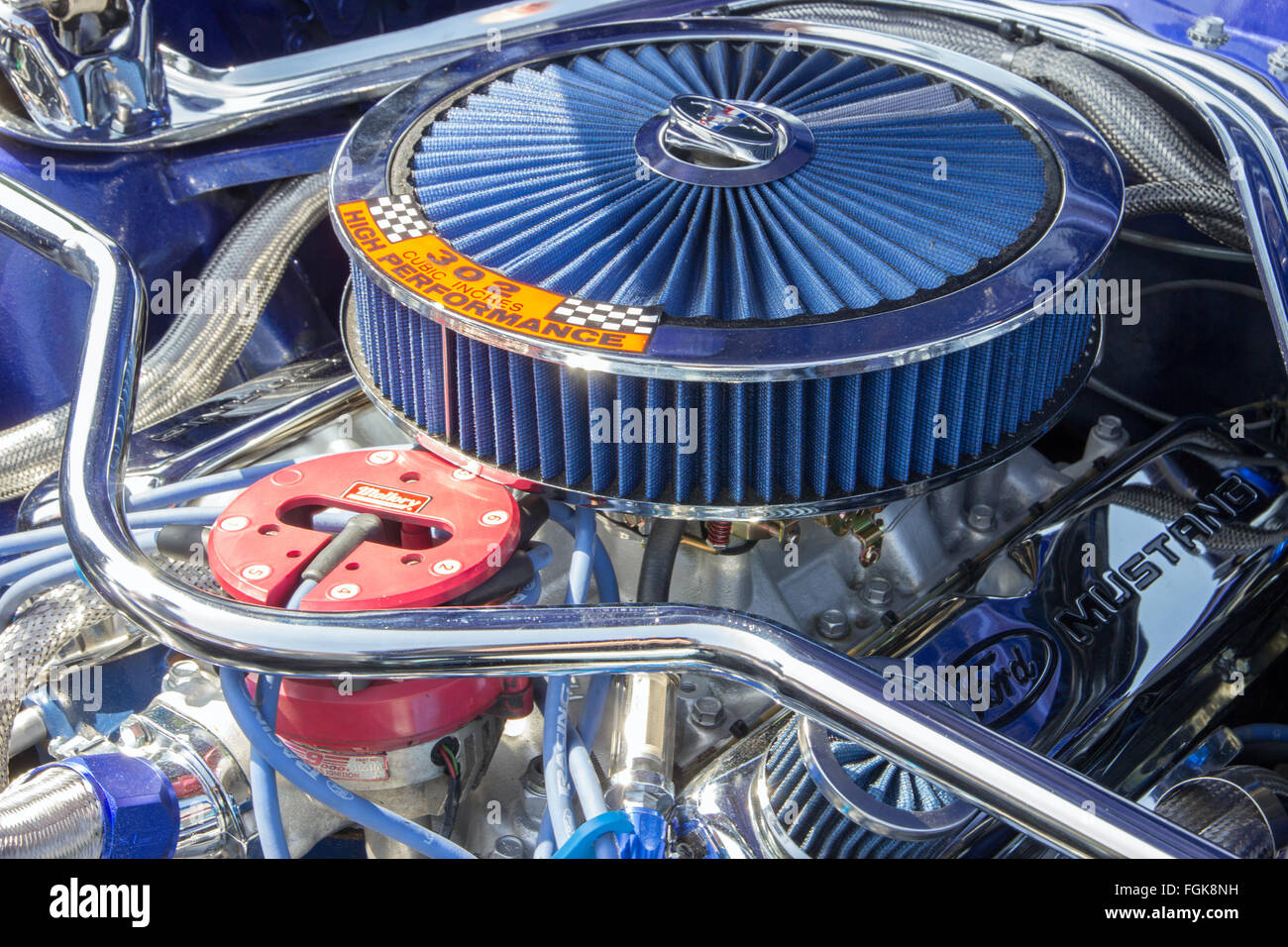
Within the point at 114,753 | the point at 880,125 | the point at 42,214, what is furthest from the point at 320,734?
the point at 880,125

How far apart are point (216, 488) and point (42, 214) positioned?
1.07ft

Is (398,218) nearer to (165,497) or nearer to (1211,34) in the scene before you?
(165,497)

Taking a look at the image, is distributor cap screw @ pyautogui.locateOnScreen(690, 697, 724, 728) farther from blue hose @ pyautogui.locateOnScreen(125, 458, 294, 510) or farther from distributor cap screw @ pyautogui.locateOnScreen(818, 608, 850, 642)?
blue hose @ pyautogui.locateOnScreen(125, 458, 294, 510)

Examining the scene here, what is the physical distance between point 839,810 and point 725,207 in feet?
1.64

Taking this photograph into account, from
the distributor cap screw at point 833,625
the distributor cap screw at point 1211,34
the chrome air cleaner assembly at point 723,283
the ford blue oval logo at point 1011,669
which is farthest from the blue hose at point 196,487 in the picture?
the distributor cap screw at point 1211,34

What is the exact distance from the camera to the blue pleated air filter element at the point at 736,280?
1.01m

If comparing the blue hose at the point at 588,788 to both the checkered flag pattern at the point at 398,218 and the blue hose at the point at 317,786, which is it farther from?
the checkered flag pattern at the point at 398,218

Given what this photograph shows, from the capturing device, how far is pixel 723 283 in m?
1.06

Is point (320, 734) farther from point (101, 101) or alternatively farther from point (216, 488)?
point (101, 101)

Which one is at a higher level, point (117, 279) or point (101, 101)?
point (101, 101)

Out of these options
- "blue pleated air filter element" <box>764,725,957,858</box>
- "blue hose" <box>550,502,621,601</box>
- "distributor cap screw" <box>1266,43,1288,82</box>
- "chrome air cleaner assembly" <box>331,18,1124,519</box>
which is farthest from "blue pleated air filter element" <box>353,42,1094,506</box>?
"distributor cap screw" <box>1266,43,1288,82</box>

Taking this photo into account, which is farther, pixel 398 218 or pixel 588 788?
pixel 398 218

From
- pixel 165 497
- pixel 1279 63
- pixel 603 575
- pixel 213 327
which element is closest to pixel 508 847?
pixel 603 575
